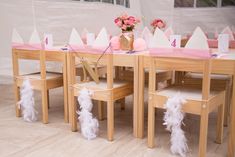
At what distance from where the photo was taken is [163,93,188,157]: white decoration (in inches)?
73.5

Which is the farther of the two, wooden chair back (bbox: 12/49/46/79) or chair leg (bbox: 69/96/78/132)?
wooden chair back (bbox: 12/49/46/79)

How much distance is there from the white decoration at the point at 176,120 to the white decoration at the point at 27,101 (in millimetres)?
1244

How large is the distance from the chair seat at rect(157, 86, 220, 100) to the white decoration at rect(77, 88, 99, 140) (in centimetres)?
52

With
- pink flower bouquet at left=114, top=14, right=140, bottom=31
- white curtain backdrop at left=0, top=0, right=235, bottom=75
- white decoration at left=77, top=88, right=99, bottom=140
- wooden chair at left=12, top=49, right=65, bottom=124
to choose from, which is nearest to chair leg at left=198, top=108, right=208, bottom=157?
white decoration at left=77, top=88, right=99, bottom=140

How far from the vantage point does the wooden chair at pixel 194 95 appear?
1.80 m

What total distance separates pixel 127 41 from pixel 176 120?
2.66 feet

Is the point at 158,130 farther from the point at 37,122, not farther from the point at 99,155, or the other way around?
the point at 37,122

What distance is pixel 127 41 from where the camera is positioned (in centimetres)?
240

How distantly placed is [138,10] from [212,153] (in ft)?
11.3

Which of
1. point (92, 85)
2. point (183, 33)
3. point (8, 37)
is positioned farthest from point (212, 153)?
point (8, 37)

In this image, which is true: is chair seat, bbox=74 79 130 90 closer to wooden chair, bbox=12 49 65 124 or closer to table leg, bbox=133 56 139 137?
table leg, bbox=133 56 139 137

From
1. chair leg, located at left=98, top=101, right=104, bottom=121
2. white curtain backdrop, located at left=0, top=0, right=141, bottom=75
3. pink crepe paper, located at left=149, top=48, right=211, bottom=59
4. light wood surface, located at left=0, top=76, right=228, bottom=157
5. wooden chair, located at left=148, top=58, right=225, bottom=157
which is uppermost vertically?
white curtain backdrop, located at left=0, top=0, right=141, bottom=75

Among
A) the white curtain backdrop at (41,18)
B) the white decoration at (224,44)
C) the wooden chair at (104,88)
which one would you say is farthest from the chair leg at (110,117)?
the white curtain backdrop at (41,18)

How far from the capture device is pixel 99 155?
6.49 ft
